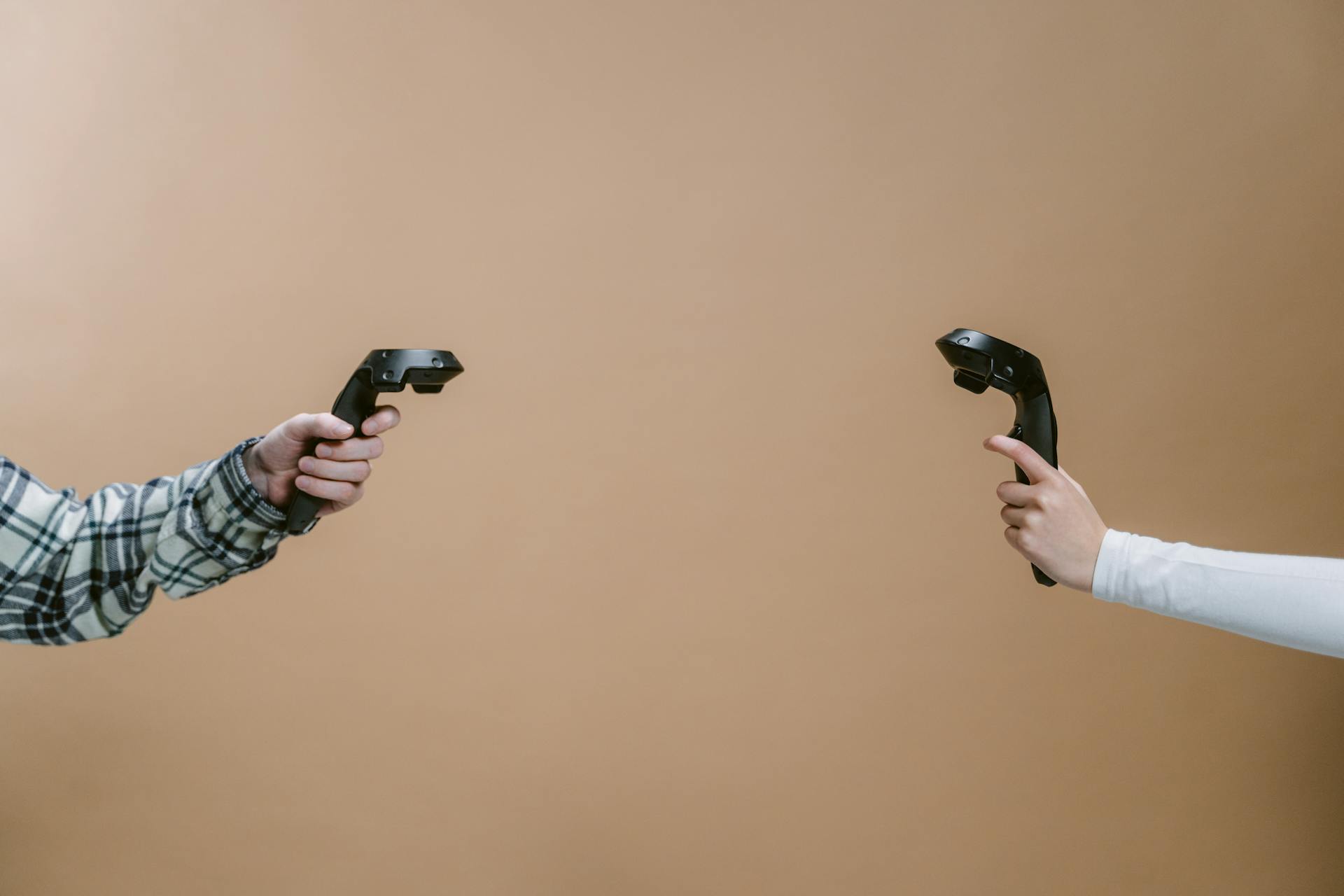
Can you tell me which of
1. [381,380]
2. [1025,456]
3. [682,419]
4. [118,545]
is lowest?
[118,545]

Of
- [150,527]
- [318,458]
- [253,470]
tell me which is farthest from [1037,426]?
[150,527]

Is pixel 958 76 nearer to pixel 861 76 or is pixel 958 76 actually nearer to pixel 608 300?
pixel 861 76

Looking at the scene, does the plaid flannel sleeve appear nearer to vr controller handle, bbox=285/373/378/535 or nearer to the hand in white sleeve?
vr controller handle, bbox=285/373/378/535

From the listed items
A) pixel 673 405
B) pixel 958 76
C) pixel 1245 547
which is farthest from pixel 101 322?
pixel 1245 547

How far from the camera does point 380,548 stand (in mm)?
1698

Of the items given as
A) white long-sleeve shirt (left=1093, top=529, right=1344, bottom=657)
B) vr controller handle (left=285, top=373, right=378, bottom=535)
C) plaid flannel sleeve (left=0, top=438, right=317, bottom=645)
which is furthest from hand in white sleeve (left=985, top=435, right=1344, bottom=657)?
plaid flannel sleeve (left=0, top=438, right=317, bottom=645)

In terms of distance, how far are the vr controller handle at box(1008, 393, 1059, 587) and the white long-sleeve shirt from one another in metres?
0.10

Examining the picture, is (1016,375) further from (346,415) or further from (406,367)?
(346,415)

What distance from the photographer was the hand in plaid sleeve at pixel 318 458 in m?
1.11

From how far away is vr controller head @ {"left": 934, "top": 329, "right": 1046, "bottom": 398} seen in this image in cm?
100

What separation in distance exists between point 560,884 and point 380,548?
74 cm

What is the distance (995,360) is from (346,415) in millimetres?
772

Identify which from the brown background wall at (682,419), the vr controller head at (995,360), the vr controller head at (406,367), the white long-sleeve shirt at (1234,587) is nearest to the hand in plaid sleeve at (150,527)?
the vr controller head at (406,367)

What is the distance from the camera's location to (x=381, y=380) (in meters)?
1.03
